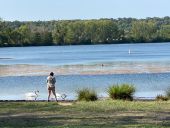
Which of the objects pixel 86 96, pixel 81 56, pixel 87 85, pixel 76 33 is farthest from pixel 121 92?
pixel 76 33

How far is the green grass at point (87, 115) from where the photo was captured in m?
15.8

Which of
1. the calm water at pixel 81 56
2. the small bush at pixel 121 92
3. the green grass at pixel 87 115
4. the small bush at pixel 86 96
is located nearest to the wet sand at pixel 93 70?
the calm water at pixel 81 56

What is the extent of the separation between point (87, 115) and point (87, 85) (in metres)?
22.2

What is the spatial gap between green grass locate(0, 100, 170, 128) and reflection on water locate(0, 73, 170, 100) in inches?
414

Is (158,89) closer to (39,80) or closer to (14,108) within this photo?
(39,80)

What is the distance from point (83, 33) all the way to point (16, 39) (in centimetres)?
2466

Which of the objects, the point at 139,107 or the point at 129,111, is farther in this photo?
the point at 139,107

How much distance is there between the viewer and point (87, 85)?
132 ft

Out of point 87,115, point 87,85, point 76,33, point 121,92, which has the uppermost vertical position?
point 87,115

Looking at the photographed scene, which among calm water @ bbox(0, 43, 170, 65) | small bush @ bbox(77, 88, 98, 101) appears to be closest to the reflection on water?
small bush @ bbox(77, 88, 98, 101)

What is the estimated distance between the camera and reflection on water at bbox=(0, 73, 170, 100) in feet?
113

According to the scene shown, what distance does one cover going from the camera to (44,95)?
3303 centimetres

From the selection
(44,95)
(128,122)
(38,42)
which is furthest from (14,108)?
(38,42)

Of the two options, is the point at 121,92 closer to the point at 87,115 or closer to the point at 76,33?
the point at 87,115
